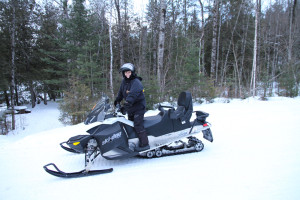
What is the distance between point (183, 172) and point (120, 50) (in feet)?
40.4

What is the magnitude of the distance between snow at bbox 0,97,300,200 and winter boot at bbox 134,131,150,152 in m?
0.25

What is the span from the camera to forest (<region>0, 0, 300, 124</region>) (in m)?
8.62

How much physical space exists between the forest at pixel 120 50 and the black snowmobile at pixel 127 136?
3.79m

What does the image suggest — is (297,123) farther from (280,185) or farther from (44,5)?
(44,5)

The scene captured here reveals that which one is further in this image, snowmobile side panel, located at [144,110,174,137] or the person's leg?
snowmobile side panel, located at [144,110,174,137]

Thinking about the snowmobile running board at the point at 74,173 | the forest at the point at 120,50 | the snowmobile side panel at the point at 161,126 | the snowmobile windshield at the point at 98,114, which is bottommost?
the snowmobile running board at the point at 74,173

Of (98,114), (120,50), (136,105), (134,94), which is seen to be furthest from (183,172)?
(120,50)

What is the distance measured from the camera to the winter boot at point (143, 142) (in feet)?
10.1

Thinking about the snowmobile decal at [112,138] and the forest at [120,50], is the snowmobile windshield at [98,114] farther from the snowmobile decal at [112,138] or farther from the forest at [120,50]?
the forest at [120,50]

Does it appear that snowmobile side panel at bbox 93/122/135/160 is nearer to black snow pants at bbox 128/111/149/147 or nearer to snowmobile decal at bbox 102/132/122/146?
snowmobile decal at bbox 102/132/122/146

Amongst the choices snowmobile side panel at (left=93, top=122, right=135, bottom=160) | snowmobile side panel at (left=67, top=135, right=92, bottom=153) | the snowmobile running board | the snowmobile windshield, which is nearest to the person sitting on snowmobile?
snowmobile side panel at (left=93, top=122, right=135, bottom=160)

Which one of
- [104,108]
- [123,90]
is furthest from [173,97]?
[104,108]

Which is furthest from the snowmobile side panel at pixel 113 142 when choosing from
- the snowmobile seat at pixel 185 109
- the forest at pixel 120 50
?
the forest at pixel 120 50

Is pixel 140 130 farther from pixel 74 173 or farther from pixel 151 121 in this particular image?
pixel 74 173
